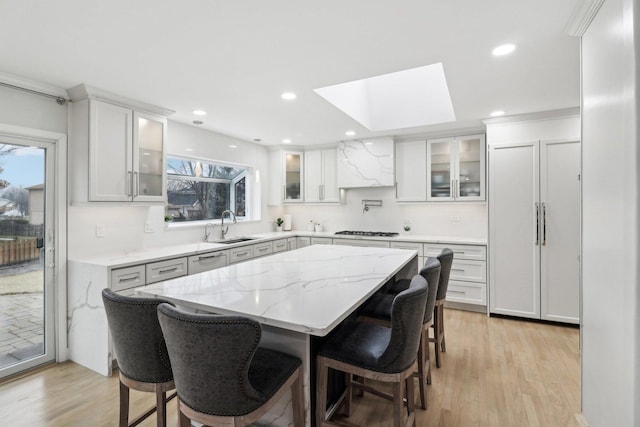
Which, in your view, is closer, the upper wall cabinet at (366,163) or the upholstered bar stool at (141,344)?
the upholstered bar stool at (141,344)

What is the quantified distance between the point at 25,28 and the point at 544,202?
461 centimetres

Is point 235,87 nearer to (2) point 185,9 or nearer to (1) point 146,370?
(2) point 185,9

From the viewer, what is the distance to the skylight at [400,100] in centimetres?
363

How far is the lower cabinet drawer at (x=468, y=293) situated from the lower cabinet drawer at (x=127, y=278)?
352cm

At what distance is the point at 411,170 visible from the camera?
15.2ft

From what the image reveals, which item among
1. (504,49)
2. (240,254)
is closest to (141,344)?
(240,254)

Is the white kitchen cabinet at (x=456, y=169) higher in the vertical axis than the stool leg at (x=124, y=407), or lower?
higher

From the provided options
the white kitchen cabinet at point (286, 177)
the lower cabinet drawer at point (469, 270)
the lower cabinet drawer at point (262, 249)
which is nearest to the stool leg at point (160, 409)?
the lower cabinet drawer at point (262, 249)

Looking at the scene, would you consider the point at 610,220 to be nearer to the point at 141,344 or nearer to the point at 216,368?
the point at 216,368

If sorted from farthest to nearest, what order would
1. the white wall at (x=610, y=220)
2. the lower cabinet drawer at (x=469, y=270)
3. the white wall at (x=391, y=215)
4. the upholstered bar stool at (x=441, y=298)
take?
the white wall at (x=391, y=215)
the lower cabinet drawer at (x=469, y=270)
the upholstered bar stool at (x=441, y=298)
the white wall at (x=610, y=220)

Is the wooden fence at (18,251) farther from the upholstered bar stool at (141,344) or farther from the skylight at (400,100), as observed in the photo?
the skylight at (400,100)

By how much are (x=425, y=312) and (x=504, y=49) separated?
181 centimetres

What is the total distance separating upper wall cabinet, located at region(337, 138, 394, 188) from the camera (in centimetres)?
466

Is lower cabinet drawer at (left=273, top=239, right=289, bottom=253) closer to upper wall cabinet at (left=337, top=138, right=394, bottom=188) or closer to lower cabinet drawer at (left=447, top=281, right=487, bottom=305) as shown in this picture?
upper wall cabinet at (left=337, top=138, right=394, bottom=188)
